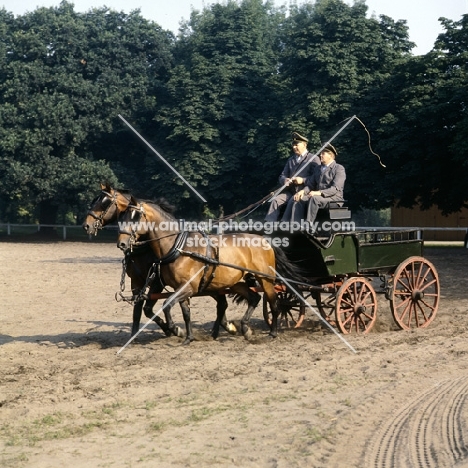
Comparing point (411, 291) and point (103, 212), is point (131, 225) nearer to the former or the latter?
point (103, 212)

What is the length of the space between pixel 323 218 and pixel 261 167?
26829 millimetres

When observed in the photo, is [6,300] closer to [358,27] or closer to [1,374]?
[1,374]

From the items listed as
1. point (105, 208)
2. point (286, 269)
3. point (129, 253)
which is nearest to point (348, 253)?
point (286, 269)

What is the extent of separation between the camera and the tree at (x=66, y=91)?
4066cm

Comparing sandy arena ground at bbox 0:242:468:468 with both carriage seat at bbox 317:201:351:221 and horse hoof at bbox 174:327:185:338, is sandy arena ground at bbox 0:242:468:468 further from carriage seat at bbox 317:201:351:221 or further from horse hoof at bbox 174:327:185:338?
carriage seat at bbox 317:201:351:221

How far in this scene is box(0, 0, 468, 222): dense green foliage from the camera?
3170 centimetres

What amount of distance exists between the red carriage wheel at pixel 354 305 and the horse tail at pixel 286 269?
0.66 metres

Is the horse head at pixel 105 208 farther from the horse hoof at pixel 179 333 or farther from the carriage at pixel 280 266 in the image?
the horse hoof at pixel 179 333

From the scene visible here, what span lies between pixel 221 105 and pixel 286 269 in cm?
2879

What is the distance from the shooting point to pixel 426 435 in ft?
22.2

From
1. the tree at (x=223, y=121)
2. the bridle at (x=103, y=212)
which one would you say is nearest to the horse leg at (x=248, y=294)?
the bridle at (x=103, y=212)

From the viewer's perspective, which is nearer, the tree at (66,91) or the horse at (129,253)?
the horse at (129,253)

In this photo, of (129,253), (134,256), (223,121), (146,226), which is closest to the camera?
(146,226)

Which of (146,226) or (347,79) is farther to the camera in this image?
(347,79)
